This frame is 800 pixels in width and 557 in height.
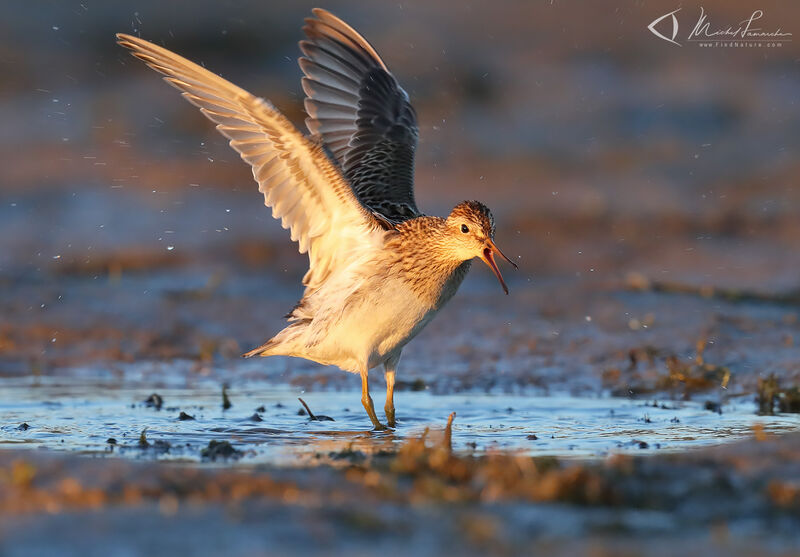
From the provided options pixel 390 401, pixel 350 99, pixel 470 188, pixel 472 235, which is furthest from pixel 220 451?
pixel 470 188

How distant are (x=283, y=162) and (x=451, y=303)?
363cm

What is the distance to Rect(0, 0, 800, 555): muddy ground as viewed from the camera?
4.47m

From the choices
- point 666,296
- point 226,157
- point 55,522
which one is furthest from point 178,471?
point 226,157

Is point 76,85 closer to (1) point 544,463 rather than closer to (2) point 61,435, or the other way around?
(2) point 61,435

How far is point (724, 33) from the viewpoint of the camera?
53.9ft

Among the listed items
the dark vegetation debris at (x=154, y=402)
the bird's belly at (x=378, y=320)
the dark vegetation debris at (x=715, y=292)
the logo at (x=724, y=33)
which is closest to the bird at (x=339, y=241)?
the bird's belly at (x=378, y=320)

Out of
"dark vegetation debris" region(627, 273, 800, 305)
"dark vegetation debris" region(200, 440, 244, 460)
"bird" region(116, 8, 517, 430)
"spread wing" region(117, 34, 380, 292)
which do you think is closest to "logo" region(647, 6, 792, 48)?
"dark vegetation debris" region(627, 273, 800, 305)

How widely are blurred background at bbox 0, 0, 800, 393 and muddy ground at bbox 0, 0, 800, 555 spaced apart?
0.04 meters

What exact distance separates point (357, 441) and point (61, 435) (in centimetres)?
159

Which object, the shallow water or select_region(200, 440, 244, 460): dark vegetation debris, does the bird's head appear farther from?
select_region(200, 440, 244, 460): dark vegetation debris

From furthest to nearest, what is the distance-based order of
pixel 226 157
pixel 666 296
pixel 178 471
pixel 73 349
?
pixel 226 157
pixel 666 296
pixel 73 349
pixel 178 471

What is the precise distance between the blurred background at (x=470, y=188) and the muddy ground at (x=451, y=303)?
39 mm

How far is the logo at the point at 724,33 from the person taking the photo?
1617 centimetres

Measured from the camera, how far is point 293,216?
693 cm
